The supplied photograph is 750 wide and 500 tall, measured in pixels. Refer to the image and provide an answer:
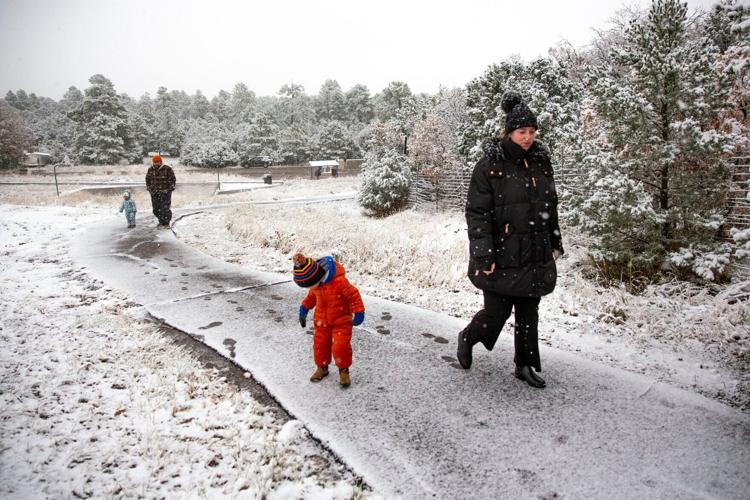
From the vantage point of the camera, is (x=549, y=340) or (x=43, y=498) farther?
(x=549, y=340)

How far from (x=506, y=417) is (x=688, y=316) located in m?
2.94

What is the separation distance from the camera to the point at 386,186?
18.5 meters

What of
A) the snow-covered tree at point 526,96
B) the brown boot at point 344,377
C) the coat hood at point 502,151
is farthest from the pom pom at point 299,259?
the snow-covered tree at point 526,96

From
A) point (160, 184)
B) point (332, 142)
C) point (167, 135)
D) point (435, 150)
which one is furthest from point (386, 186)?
point (167, 135)

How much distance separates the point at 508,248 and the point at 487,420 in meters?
1.21

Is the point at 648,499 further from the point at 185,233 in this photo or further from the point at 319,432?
the point at 185,233

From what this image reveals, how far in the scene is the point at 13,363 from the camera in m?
3.32

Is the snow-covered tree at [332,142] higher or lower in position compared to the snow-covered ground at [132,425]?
higher

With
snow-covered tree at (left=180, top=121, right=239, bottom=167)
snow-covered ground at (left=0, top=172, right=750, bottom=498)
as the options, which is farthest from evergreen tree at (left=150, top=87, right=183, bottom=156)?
snow-covered ground at (left=0, top=172, right=750, bottom=498)

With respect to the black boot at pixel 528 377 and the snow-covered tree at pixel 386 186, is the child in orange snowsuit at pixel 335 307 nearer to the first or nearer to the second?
the black boot at pixel 528 377

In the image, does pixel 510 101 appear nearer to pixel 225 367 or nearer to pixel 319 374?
pixel 319 374

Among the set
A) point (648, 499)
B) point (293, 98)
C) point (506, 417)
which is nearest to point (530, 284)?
point (506, 417)

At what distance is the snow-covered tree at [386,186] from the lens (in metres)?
18.6

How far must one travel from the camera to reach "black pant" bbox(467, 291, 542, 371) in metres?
2.96
